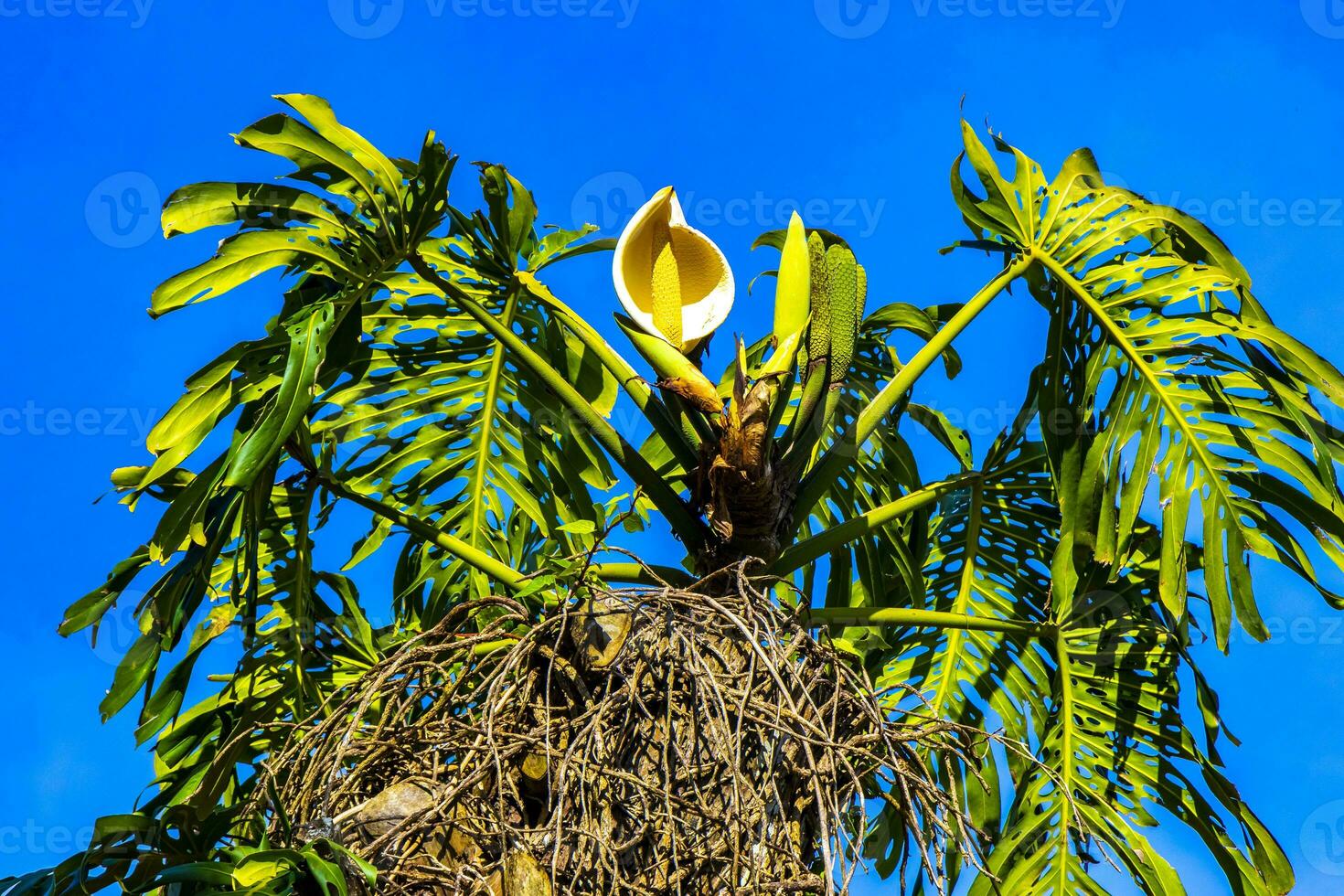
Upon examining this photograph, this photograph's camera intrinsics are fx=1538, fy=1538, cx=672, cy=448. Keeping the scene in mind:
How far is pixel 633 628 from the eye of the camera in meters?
3.20

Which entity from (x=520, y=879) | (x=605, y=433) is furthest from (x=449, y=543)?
(x=520, y=879)

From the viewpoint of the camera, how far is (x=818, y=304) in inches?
156

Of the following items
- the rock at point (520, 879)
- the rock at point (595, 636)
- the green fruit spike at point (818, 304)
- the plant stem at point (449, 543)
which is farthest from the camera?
the plant stem at point (449, 543)

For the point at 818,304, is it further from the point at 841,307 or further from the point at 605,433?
the point at 605,433

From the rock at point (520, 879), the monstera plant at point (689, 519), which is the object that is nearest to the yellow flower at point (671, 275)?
the monstera plant at point (689, 519)

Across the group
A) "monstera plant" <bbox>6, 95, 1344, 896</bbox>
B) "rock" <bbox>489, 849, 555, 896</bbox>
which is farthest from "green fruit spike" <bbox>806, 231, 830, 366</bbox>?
"rock" <bbox>489, 849, 555, 896</bbox>

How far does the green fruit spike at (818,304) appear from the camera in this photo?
12.9ft

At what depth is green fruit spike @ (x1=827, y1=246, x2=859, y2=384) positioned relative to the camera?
12.9 feet

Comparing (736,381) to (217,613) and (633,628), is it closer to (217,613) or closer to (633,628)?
(633,628)

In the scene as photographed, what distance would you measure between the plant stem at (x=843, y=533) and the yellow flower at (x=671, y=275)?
2.02ft

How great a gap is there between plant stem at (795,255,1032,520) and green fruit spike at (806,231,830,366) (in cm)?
27

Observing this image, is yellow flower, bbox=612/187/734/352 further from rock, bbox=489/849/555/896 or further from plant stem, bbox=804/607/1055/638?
rock, bbox=489/849/555/896

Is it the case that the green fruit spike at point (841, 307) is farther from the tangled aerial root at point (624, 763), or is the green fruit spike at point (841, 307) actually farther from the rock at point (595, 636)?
the rock at point (595, 636)

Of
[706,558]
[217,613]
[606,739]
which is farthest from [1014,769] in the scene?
[217,613]
